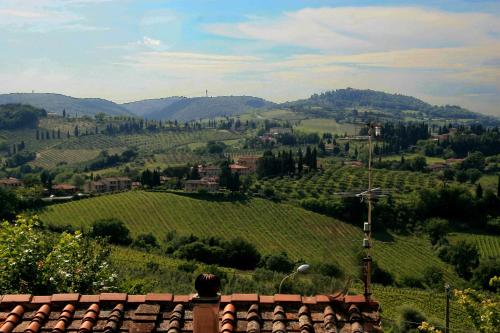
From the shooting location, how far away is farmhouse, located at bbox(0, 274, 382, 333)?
5176mm

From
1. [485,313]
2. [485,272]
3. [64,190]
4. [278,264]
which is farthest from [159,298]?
[64,190]

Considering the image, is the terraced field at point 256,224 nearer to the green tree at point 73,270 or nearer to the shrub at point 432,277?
the shrub at point 432,277

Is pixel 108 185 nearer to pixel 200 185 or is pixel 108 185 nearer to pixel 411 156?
pixel 200 185

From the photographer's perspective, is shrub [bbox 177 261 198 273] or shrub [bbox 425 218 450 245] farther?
shrub [bbox 425 218 450 245]

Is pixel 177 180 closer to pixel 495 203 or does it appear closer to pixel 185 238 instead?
pixel 185 238

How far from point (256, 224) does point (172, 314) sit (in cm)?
6395

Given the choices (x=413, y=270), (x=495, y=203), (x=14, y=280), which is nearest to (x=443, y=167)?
(x=495, y=203)

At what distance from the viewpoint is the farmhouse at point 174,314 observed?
518 cm

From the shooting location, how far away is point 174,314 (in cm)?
527

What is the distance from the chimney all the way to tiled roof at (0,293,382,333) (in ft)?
3.47

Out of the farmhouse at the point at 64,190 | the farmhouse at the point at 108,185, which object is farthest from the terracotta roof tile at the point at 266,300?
the farmhouse at the point at 108,185

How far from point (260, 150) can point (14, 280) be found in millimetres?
159028

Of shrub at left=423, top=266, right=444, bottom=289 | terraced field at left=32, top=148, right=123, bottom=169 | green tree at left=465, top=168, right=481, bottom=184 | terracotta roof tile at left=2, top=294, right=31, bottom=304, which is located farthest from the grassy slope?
terraced field at left=32, top=148, right=123, bottom=169

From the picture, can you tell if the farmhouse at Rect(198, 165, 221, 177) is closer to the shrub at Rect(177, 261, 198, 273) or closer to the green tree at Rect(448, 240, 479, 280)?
the green tree at Rect(448, 240, 479, 280)
